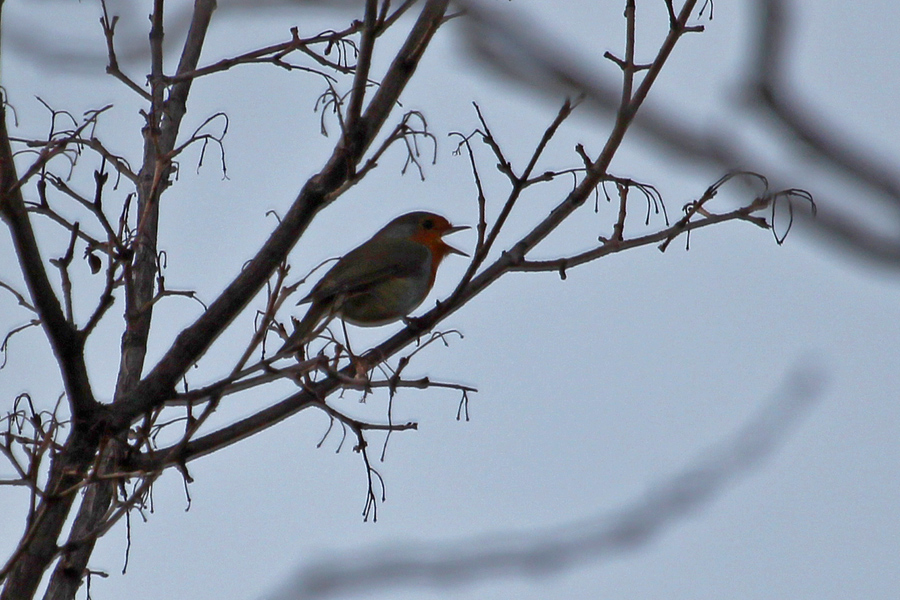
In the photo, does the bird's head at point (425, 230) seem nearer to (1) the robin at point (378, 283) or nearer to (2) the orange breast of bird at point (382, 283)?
(1) the robin at point (378, 283)

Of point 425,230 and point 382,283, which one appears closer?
point 382,283

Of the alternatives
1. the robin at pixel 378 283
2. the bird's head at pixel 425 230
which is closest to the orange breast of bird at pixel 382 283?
the robin at pixel 378 283

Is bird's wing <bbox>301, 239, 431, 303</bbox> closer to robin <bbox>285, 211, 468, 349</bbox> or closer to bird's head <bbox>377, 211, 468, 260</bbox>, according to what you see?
robin <bbox>285, 211, 468, 349</bbox>

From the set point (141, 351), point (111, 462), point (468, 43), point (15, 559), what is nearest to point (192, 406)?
point (111, 462)

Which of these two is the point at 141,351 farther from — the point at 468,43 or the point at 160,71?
the point at 468,43

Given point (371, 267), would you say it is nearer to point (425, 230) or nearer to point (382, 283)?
point (382, 283)

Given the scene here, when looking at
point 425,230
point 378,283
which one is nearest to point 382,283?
point 378,283

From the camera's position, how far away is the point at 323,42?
14.5ft

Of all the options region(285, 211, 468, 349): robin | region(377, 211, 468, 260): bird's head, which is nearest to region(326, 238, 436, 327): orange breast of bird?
region(285, 211, 468, 349): robin

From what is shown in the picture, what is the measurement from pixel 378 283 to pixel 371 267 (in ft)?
0.39

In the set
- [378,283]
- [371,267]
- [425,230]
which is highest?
[425,230]

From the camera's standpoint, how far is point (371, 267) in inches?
237

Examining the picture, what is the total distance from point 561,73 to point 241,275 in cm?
283

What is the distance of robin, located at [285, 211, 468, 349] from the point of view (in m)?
5.53
